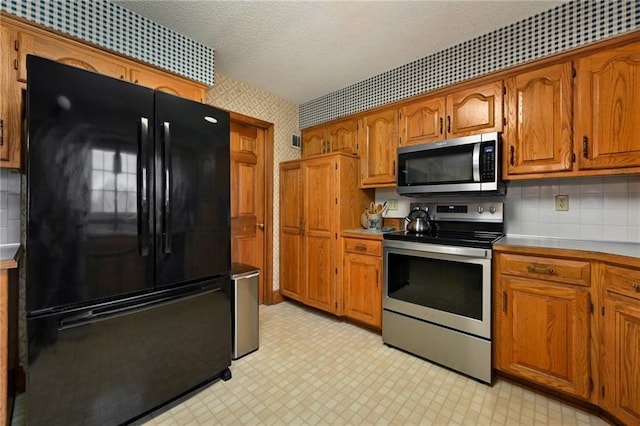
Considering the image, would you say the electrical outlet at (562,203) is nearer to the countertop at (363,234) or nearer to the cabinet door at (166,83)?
the countertop at (363,234)

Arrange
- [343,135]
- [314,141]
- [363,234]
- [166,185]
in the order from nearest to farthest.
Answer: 1. [166,185]
2. [363,234]
3. [343,135]
4. [314,141]

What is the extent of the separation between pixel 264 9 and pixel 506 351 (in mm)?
2789

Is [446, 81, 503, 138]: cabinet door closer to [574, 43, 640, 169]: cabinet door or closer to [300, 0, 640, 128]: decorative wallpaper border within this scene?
[300, 0, 640, 128]: decorative wallpaper border

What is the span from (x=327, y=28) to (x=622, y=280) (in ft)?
7.80

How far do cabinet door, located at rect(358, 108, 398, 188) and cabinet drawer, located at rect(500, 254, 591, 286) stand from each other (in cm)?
122

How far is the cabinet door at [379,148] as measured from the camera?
2729 millimetres

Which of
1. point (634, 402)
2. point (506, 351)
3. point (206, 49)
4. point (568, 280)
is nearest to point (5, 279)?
point (206, 49)

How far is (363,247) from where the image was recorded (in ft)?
8.63

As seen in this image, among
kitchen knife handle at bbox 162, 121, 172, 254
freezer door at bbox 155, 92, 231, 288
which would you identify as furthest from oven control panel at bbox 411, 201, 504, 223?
kitchen knife handle at bbox 162, 121, 172, 254

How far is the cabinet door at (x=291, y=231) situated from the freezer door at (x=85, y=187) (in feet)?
5.89

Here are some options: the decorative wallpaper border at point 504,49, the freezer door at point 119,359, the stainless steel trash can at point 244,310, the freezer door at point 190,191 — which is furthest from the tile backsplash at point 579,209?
the freezer door at point 119,359

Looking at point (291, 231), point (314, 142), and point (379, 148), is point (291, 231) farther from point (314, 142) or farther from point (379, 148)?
point (379, 148)

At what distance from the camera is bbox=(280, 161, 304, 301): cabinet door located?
10.4ft

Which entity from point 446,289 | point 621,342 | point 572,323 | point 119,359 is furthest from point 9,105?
point 621,342
